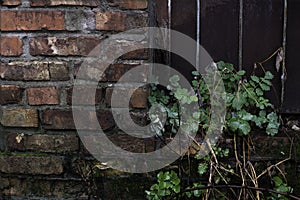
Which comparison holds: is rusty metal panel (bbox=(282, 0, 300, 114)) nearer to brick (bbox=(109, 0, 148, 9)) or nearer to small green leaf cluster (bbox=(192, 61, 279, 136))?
small green leaf cluster (bbox=(192, 61, 279, 136))

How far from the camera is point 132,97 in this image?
1634mm

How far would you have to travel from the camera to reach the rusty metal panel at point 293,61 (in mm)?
1710

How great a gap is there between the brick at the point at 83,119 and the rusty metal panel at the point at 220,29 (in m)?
0.51

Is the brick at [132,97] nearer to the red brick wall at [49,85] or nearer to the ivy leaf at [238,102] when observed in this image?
the red brick wall at [49,85]

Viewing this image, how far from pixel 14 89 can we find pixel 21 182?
385mm

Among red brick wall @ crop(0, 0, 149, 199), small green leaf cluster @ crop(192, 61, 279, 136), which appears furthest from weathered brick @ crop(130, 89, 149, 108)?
small green leaf cluster @ crop(192, 61, 279, 136)

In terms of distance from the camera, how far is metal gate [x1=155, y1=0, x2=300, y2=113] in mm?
1721

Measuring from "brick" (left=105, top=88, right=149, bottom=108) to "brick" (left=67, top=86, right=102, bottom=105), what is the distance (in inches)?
1.4

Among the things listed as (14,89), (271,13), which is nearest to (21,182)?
(14,89)

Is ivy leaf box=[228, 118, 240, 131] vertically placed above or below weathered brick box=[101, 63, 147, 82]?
below

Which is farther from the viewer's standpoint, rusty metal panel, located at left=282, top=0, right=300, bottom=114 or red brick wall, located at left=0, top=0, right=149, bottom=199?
rusty metal panel, located at left=282, top=0, right=300, bottom=114

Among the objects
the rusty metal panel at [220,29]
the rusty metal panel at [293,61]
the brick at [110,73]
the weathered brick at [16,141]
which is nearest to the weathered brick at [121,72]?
the brick at [110,73]

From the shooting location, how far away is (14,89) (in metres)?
1.66

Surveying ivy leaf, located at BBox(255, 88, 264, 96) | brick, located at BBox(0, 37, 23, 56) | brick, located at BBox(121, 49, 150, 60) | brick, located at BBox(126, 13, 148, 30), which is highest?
brick, located at BBox(126, 13, 148, 30)
